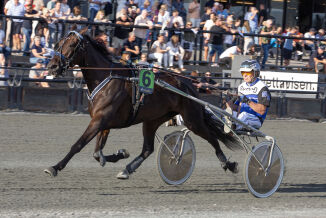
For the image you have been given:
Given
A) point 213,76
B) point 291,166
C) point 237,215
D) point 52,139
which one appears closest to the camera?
point 237,215

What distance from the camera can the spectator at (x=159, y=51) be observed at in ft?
46.7

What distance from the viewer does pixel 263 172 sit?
23.0ft

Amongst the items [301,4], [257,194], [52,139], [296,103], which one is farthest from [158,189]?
[301,4]

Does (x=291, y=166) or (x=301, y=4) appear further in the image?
(x=301, y=4)

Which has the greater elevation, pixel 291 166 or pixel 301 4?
pixel 301 4

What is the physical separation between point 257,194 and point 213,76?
823cm

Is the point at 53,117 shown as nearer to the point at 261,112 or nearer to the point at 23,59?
the point at 23,59

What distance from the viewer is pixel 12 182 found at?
7.06 m

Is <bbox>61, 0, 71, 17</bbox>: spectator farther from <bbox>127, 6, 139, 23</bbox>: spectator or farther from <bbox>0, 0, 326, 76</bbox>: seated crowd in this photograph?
<bbox>127, 6, 139, 23</bbox>: spectator

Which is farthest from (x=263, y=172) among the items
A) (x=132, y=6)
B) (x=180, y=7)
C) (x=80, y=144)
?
(x=180, y=7)

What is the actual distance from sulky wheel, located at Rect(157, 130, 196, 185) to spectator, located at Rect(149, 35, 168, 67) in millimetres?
6652

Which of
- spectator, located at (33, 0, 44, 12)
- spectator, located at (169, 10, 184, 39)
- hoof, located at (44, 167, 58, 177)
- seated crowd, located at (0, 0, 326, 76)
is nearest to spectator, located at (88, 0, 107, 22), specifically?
seated crowd, located at (0, 0, 326, 76)

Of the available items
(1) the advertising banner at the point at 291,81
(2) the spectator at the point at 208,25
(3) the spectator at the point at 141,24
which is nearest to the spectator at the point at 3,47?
(3) the spectator at the point at 141,24

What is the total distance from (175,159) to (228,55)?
8130mm
